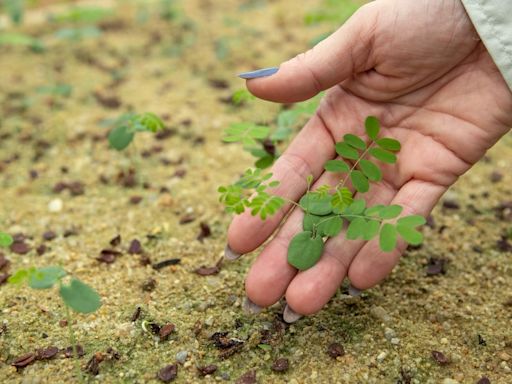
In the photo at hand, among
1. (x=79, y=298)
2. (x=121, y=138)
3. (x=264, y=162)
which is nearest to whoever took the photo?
(x=79, y=298)

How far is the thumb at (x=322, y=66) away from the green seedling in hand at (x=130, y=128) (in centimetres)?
76

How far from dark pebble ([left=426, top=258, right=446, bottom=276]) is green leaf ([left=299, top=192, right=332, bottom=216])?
697 mm

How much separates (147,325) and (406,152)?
4.01 feet

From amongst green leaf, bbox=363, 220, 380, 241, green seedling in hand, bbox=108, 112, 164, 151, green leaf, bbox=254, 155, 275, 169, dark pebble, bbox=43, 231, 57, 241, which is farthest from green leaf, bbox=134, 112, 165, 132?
green leaf, bbox=363, 220, 380, 241

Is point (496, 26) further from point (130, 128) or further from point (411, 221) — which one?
point (130, 128)

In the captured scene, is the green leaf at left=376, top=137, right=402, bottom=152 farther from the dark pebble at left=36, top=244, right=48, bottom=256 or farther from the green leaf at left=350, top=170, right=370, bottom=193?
the dark pebble at left=36, top=244, right=48, bottom=256

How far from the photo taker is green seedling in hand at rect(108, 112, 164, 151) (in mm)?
2904

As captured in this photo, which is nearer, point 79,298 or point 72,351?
point 79,298

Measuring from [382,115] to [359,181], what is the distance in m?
0.39

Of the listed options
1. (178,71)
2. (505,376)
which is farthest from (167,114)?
(505,376)

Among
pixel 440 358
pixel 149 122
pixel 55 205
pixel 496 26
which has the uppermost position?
pixel 496 26

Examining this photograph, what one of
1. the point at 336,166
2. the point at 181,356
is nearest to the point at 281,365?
the point at 181,356

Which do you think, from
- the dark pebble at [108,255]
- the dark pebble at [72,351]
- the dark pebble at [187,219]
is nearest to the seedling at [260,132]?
the dark pebble at [187,219]

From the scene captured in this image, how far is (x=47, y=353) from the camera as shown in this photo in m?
2.18
